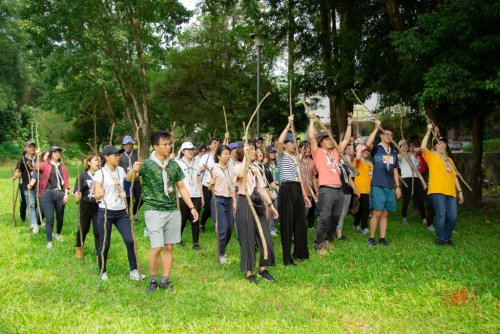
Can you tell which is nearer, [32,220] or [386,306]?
[386,306]

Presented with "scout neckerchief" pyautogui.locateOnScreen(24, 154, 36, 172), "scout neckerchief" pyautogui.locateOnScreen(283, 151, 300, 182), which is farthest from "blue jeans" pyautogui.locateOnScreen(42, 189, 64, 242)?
"scout neckerchief" pyautogui.locateOnScreen(283, 151, 300, 182)

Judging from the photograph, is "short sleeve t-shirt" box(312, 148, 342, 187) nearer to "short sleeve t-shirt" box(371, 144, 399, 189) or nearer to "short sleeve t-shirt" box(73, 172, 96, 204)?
"short sleeve t-shirt" box(371, 144, 399, 189)

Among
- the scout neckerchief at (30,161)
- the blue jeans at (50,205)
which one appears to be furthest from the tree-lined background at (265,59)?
the blue jeans at (50,205)

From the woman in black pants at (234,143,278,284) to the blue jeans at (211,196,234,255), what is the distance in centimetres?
96

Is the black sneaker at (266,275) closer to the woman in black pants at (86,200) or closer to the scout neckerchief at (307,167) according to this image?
the scout neckerchief at (307,167)

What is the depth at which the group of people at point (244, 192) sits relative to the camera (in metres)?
5.61

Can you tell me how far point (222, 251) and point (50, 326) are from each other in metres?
2.98

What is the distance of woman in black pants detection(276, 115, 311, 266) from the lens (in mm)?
6703

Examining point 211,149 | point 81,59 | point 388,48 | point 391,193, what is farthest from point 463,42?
point 81,59

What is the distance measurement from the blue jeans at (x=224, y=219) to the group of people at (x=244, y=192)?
0.02 metres

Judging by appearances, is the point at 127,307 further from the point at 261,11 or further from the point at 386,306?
the point at 261,11

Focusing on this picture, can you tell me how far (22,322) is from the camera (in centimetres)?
466

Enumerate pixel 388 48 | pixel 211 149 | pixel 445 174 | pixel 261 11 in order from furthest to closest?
1. pixel 261 11
2. pixel 388 48
3. pixel 211 149
4. pixel 445 174

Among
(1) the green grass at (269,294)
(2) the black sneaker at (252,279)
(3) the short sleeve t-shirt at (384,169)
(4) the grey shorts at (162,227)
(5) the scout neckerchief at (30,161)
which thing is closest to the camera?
(1) the green grass at (269,294)
